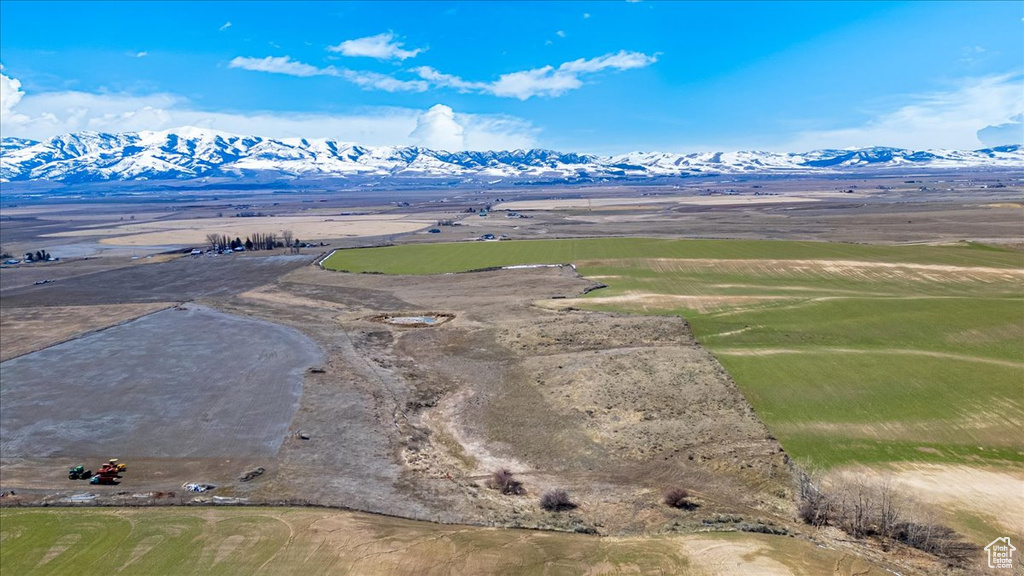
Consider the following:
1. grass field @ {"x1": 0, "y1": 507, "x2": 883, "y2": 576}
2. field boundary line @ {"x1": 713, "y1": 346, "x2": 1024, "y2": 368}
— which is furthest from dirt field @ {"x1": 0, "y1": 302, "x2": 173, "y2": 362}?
field boundary line @ {"x1": 713, "y1": 346, "x2": 1024, "y2": 368}

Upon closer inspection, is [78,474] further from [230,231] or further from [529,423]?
[230,231]

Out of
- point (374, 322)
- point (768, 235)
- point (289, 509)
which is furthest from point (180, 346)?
point (768, 235)

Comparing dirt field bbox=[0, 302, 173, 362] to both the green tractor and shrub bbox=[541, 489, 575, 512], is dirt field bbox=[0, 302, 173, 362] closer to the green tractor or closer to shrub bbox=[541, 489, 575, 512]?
the green tractor

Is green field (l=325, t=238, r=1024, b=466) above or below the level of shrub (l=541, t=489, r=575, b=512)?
above

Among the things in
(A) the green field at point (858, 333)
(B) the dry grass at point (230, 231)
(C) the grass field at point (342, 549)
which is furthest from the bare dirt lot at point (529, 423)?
(B) the dry grass at point (230, 231)

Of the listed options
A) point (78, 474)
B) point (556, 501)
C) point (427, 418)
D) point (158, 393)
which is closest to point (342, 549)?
point (556, 501)

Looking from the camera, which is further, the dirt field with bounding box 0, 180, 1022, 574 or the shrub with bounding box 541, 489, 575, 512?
the shrub with bounding box 541, 489, 575, 512
